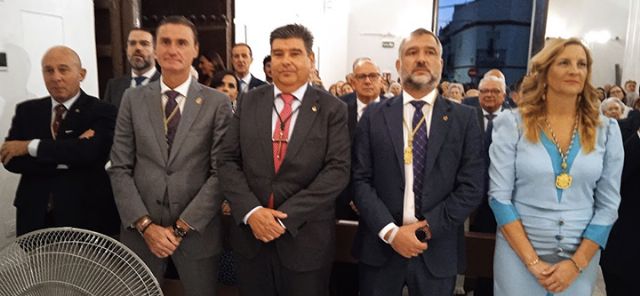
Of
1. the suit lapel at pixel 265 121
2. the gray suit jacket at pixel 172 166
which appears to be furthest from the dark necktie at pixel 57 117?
the suit lapel at pixel 265 121

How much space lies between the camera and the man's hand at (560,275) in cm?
166

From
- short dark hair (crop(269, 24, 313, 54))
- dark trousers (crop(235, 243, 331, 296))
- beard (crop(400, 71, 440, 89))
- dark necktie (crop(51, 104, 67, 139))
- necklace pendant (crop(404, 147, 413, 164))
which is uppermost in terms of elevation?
short dark hair (crop(269, 24, 313, 54))

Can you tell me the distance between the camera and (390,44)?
534 inches

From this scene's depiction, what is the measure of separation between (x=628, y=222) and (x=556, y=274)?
0.51 m

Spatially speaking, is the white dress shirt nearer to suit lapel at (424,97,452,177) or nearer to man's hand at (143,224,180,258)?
suit lapel at (424,97,452,177)

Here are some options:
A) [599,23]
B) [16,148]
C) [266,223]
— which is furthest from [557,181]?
[599,23]

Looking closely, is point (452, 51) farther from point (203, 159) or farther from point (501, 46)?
point (203, 159)

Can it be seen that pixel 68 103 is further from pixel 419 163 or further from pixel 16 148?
pixel 419 163

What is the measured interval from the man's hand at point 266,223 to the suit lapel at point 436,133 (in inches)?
23.7

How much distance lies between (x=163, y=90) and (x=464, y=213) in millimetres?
1358

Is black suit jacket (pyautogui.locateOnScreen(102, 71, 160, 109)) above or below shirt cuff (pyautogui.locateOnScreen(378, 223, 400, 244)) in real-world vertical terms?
above

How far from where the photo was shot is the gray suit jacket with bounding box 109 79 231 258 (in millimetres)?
1844

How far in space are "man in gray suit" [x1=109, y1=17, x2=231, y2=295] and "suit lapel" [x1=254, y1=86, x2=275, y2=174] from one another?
19cm

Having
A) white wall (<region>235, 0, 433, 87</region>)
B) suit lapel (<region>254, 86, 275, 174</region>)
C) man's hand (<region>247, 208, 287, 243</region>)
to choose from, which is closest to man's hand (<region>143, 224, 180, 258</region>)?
man's hand (<region>247, 208, 287, 243</region>)
